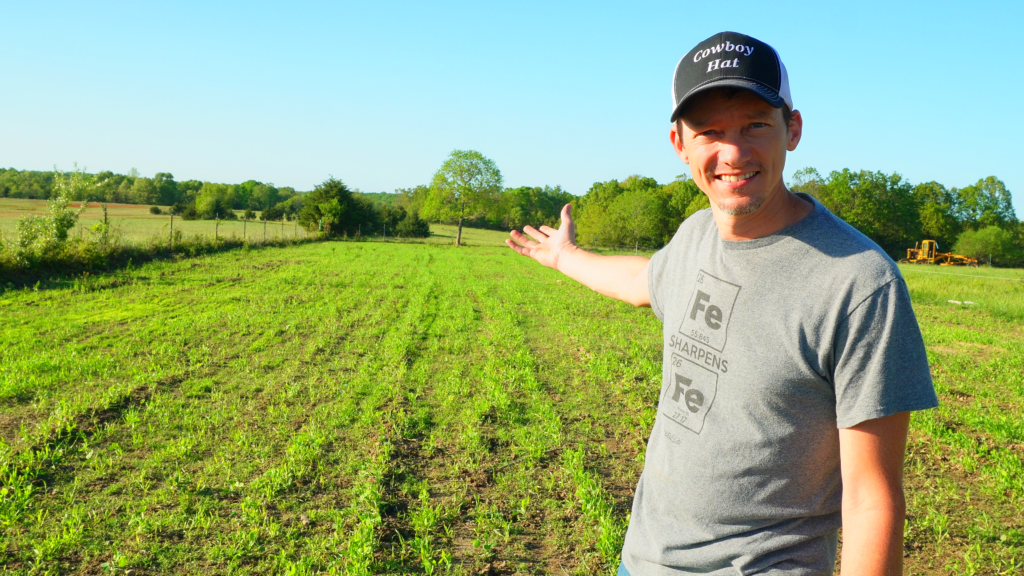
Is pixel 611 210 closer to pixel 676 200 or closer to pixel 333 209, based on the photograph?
pixel 676 200

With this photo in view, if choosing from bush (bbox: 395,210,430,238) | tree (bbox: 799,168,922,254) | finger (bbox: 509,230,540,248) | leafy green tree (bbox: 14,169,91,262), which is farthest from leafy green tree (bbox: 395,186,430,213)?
finger (bbox: 509,230,540,248)

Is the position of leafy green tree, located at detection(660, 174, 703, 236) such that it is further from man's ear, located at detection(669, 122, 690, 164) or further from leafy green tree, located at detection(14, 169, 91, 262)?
man's ear, located at detection(669, 122, 690, 164)

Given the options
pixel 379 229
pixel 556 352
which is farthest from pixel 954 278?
pixel 379 229

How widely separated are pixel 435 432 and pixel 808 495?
518cm

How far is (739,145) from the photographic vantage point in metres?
1.62

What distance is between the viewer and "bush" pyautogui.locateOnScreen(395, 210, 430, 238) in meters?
55.7

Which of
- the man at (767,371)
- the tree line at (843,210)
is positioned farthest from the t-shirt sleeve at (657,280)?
the tree line at (843,210)

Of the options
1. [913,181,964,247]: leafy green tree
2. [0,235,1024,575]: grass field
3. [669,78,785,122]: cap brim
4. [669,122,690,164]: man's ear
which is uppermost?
[913,181,964,247]: leafy green tree

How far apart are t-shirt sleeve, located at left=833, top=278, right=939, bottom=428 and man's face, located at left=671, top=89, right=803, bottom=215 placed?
405 millimetres

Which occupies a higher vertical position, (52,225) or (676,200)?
(676,200)

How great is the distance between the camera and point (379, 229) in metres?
52.9

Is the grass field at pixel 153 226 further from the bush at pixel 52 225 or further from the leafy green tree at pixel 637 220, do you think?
the leafy green tree at pixel 637 220

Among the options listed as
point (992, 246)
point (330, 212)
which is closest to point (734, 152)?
point (330, 212)

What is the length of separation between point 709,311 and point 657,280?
467mm
